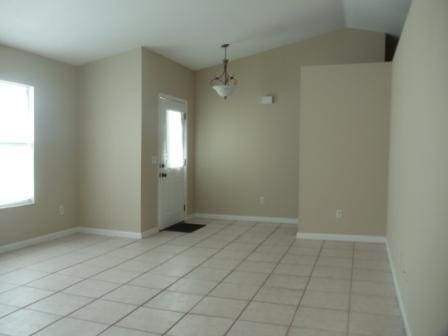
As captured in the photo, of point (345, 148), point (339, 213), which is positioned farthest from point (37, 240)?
point (345, 148)

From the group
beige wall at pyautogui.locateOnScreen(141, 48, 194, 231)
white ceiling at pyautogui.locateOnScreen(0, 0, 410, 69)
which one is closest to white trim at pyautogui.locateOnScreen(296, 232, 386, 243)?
beige wall at pyautogui.locateOnScreen(141, 48, 194, 231)

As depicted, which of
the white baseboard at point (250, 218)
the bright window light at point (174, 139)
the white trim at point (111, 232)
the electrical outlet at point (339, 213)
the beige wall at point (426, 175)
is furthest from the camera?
the white baseboard at point (250, 218)

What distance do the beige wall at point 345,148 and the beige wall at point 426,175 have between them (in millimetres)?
1959

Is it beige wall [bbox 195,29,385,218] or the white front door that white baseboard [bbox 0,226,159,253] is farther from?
beige wall [bbox 195,29,385,218]

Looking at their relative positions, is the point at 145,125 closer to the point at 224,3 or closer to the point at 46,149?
the point at 46,149

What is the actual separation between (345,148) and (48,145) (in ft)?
13.3

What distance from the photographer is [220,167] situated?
725cm

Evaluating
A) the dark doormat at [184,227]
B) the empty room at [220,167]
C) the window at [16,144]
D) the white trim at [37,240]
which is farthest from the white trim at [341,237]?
the window at [16,144]

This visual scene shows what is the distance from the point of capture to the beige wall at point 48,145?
193 inches

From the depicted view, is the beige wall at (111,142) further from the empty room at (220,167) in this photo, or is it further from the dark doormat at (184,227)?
the dark doormat at (184,227)

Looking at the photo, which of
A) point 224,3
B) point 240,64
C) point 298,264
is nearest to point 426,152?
point 298,264

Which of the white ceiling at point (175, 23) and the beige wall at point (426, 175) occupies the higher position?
the white ceiling at point (175, 23)

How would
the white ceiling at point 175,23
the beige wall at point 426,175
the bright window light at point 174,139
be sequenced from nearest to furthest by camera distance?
the beige wall at point 426,175 → the white ceiling at point 175,23 → the bright window light at point 174,139

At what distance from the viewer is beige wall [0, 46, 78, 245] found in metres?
4.91
